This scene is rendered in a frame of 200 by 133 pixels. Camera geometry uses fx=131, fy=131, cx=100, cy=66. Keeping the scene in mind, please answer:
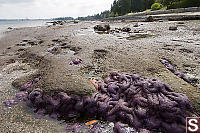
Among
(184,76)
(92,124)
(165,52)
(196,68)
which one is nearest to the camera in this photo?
(92,124)

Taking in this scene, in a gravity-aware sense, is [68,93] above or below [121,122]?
above

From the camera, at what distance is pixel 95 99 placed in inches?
147

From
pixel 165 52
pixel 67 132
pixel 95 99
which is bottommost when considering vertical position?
pixel 67 132

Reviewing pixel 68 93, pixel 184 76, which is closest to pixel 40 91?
pixel 68 93

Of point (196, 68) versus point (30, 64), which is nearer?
point (196, 68)

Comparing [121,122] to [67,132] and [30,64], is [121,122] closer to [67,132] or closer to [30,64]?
[67,132]

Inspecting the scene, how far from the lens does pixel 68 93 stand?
12.9ft

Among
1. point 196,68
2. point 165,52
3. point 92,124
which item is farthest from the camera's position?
point 165,52

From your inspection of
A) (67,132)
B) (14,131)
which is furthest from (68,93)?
(14,131)

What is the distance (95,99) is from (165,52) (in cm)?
504

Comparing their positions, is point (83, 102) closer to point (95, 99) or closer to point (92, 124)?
point (95, 99)

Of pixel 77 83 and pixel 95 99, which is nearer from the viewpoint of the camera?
pixel 95 99

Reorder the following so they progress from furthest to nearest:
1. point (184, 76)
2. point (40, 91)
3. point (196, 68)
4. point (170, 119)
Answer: point (196, 68), point (184, 76), point (40, 91), point (170, 119)

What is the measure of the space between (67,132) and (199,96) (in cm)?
352
